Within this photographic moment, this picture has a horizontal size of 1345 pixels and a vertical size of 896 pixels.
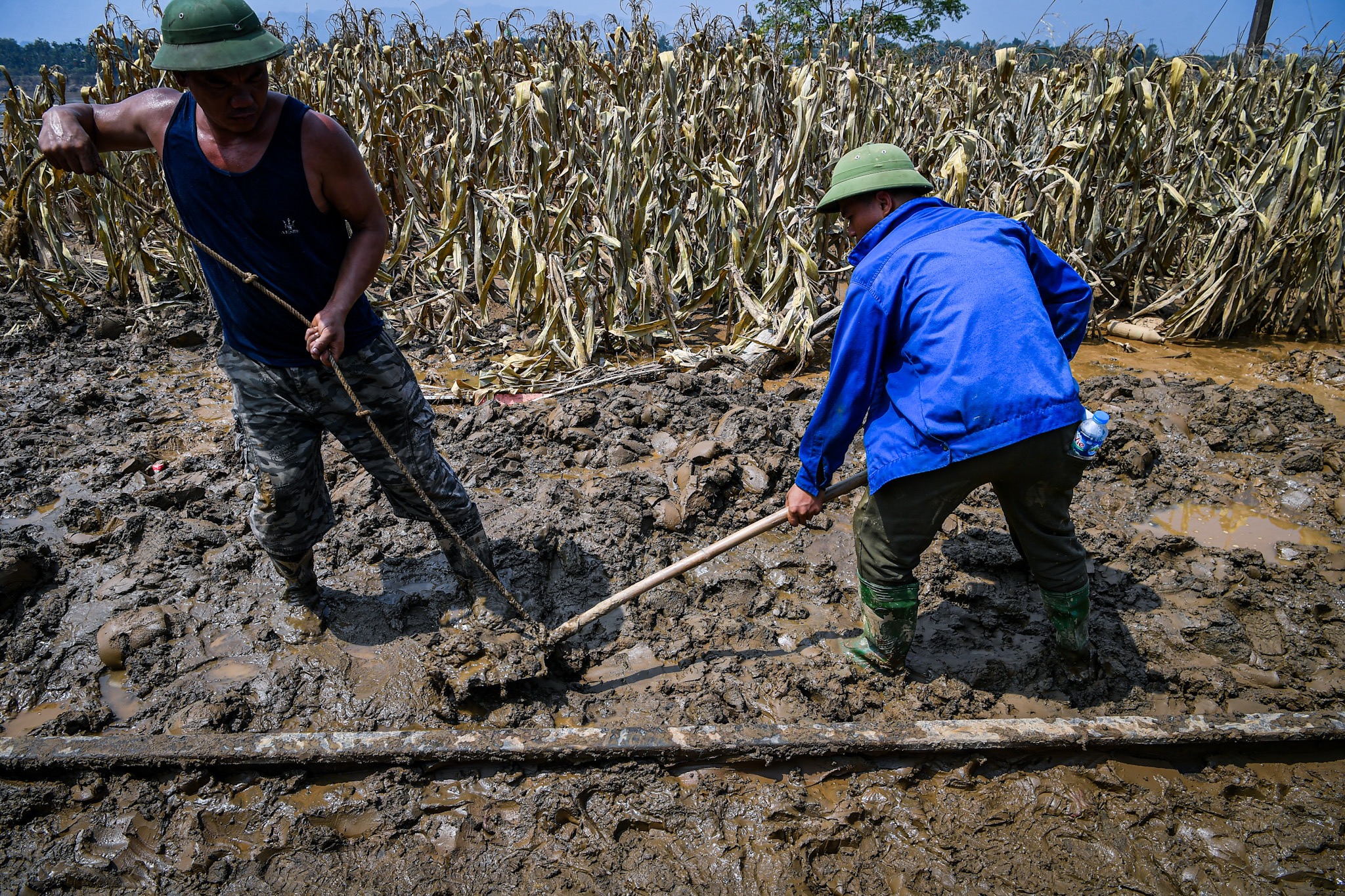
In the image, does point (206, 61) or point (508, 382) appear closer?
point (206, 61)

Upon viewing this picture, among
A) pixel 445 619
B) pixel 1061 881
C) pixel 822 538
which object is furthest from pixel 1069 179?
pixel 445 619

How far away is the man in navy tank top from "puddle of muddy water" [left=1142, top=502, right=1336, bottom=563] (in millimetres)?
3258

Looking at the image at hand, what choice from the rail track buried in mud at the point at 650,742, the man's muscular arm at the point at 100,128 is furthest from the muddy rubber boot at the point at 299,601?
the man's muscular arm at the point at 100,128

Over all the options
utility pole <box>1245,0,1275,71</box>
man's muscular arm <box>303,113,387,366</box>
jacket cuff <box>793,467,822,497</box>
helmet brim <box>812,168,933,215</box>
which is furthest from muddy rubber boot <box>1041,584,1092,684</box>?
utility pole <box>1245,0,1275,71</box>

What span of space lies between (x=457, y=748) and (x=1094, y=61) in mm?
6259

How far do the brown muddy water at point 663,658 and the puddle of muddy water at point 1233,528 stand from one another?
0.05 ft

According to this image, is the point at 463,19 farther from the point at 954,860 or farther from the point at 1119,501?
the point at 954,860

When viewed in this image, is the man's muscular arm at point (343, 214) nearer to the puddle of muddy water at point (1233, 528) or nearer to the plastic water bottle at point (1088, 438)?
the plastic water bottle at point (1088, 438)

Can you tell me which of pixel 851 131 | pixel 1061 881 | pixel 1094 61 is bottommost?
pixel 1061 881

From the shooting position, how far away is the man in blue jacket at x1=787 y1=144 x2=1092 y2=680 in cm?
216

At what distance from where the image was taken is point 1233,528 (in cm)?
358

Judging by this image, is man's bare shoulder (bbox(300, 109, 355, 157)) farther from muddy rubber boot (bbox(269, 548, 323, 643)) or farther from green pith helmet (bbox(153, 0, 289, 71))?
muddy rubber boot (bbox(269, 548, 323, 643))

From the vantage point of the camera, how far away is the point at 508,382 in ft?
15.9

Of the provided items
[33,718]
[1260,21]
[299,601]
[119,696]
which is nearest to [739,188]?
[299,601]
